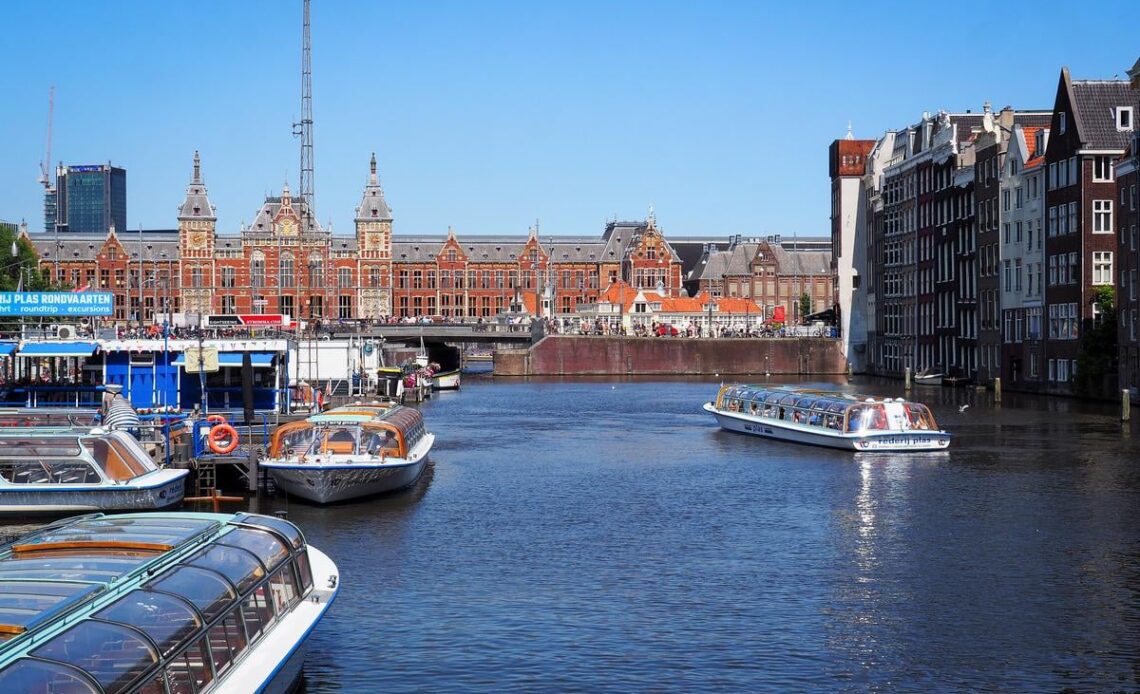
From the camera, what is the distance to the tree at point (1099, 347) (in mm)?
88250

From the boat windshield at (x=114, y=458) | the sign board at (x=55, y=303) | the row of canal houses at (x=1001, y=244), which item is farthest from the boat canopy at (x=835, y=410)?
the boat windshield at (x=114, y=458)

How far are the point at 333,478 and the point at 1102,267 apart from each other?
199ft

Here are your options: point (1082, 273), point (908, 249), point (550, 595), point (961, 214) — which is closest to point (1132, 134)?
point (1082, 273)

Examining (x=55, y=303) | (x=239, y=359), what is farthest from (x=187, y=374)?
(x=55, y=303)

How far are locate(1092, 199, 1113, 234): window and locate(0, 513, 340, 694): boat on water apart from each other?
74.4m

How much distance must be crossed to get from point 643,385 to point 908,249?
27141mm

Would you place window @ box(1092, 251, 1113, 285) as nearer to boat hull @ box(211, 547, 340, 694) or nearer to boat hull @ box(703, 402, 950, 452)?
boat hull @ box(703, 402, 950, 452)

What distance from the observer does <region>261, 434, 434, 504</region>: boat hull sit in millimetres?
46938

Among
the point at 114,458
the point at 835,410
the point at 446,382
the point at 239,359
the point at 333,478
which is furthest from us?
the point at 446,382

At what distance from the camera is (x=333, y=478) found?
4709 centimetres

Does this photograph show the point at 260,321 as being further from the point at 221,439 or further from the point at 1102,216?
the point at 221,439

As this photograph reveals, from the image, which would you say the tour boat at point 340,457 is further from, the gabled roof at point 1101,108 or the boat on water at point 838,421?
the gabled roof at point 1101,108

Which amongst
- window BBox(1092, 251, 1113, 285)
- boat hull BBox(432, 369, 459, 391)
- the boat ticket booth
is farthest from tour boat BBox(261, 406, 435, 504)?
boat hull BBox(432, 369, 459, 391)

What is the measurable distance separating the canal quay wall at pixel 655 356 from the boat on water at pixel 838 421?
74490 millimetres
